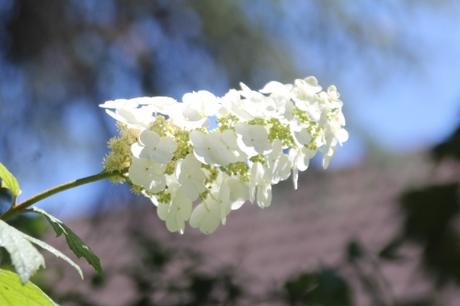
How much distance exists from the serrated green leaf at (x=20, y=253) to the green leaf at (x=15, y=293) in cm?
11

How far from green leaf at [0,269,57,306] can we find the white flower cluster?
0.16 m

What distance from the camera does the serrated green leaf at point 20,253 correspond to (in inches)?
37.1

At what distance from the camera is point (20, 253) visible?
958 mm

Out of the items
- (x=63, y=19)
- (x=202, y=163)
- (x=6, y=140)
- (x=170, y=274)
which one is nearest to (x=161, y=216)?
(x=202, y=163)

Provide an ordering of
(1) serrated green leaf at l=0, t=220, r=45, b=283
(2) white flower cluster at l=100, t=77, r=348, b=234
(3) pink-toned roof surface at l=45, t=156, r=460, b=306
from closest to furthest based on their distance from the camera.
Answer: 1. (1) serrated green leaf at l=0, t=220, r=45, b=283
2. (2) white flower cluster at l=100, t=77, r=348, b=234
3. (3) pink-toned roof surface at l=45, t=156, r=460, b=306

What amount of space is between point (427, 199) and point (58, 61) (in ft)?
4.10

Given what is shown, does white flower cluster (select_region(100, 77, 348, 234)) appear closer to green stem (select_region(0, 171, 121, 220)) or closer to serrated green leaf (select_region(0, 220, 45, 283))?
green stem (select_region(0, 171, 121, 220))

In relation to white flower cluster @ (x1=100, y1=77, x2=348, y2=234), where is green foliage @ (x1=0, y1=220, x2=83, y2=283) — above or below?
below

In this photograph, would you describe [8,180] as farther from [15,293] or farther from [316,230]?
[316,230]

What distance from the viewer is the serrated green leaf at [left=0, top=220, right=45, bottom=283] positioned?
941 millimetres

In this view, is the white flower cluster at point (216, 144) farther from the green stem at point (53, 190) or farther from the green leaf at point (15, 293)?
the green leaf at point (15, 293)

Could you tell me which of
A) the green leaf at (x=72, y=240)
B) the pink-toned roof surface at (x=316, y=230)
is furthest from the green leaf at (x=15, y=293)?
the pink-toned roof surface at (x=316, y=230)

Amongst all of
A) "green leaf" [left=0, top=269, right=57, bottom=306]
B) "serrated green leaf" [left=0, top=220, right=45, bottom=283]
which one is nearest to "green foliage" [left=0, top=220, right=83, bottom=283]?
"serrated green leaf" [left=0, top=220, right=45, bottom=283]

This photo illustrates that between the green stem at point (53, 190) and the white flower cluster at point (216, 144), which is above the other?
the white flower cluster at point (216, 144)
